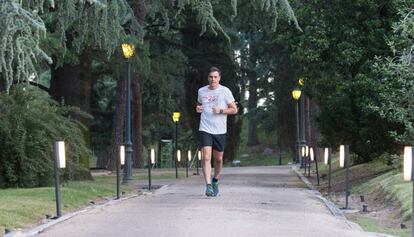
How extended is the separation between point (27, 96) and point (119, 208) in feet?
17.0

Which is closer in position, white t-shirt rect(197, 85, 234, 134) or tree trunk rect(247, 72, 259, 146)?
white t-shirt rect(197, 85, 234, 134)

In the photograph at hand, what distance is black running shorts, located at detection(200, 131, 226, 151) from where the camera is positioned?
458 inches

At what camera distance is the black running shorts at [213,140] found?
11633 mm

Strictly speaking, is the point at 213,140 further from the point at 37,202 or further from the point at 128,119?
the point at 128,119

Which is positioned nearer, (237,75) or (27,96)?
(27,96)

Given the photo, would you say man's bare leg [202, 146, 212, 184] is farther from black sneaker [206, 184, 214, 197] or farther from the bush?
the bush

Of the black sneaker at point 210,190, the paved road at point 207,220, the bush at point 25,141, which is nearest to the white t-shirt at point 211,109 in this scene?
the black sneaker at point 210,190

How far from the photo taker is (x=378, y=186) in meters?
15.2

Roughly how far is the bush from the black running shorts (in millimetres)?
4139

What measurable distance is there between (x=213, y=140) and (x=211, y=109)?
1.60 feet

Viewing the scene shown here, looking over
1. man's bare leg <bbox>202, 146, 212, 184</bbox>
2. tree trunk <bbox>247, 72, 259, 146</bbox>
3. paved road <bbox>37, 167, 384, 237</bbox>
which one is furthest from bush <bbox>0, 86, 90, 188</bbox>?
tree trunk <bbox>247, 72, 259, 146</bbox>

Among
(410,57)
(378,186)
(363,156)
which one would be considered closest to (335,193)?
(378,186)

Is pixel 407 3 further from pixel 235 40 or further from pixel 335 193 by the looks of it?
pixel 235 40

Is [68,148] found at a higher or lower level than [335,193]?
higher
